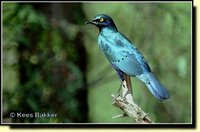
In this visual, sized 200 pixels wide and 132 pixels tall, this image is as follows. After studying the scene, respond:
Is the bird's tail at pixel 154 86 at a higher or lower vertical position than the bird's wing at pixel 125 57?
lower

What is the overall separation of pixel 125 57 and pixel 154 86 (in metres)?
0.22

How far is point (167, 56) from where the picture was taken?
7516mm

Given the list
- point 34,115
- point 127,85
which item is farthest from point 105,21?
point 34,115

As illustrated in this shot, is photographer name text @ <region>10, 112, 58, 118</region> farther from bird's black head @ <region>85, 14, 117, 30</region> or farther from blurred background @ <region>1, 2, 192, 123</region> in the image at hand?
bird's black head @ <region>85, 14, 117, 30</region>

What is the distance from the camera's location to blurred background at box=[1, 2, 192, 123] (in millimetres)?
7469

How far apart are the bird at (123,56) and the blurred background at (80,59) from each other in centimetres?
3

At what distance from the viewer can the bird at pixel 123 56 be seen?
24.3ft

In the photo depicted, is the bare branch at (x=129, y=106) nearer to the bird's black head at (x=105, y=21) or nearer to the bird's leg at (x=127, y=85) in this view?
the bird's leg at (x=127, y=85)

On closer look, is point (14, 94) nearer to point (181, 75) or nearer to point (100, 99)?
point (100, 99)

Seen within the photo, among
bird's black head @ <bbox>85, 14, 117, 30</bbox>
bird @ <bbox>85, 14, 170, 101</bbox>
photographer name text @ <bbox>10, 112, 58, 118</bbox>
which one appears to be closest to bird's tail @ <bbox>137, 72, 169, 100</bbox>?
bird @ <bbox>85, 14, 170, 101</bbox>

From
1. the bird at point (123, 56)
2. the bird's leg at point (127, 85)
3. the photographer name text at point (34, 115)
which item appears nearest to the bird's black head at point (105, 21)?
the bird at point (123, 56)

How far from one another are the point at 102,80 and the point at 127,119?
0.91ft

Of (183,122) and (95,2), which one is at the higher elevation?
(95,2)

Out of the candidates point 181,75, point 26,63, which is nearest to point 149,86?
point 181,75
